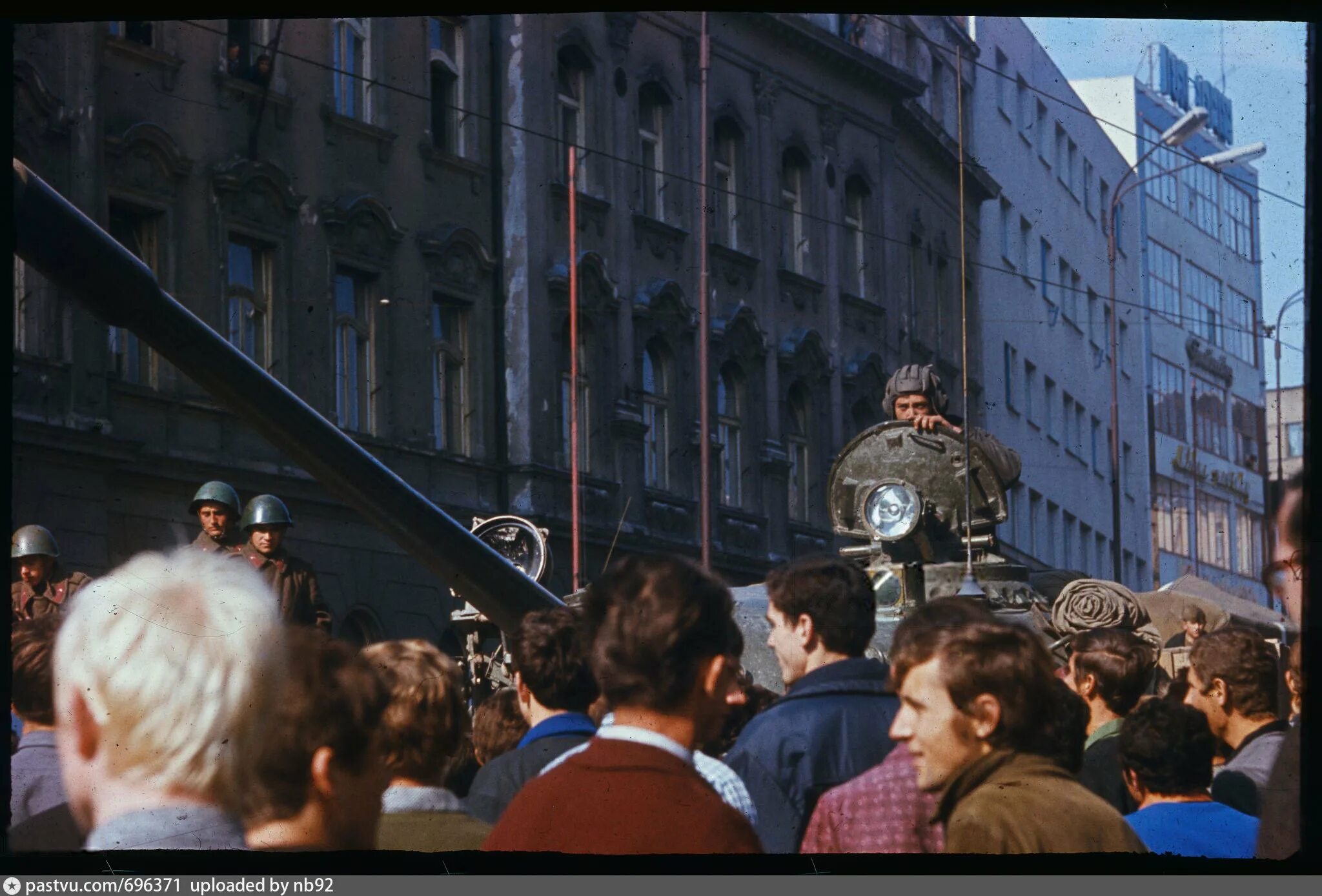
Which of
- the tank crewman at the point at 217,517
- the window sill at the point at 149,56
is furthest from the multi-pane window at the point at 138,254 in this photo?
the tank crewman at the point at 217,517

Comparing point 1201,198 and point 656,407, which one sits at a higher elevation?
point 1201,198

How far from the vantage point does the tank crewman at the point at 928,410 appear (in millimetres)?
8711

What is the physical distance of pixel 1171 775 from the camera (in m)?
4.29

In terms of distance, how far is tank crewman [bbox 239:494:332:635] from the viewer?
23.5 feet

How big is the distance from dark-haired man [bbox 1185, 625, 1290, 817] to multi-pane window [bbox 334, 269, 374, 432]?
17.8ft

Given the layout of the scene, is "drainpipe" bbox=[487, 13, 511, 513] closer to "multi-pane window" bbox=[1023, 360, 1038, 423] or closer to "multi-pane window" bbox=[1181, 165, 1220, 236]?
"multi-pane window" bbox=[1023, 360, 1038, 423]

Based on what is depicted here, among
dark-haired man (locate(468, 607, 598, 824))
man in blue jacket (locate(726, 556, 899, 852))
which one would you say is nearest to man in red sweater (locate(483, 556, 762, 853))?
man in blue jacket (locate(726, 556, 899, 852))

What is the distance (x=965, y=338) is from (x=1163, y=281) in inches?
31.4

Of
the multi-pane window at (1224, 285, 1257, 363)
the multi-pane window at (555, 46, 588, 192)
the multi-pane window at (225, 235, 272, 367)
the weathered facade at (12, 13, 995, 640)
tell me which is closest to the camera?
the multi-pane window at (1224, 285, 1257, 363)

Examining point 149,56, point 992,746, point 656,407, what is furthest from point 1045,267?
point 992,746

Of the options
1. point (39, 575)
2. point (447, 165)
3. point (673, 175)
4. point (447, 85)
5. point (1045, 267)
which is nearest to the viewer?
point (39, 575)

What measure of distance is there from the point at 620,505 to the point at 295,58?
9.43 feet

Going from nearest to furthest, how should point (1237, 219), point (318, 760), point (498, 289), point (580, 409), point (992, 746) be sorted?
point (318, 760)
point (992, 746)
point (1237, 219)
point (580, 409)
point (498, 289)

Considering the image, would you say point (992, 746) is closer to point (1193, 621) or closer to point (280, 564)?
point (280, 564)
